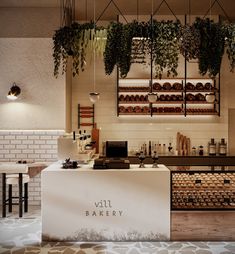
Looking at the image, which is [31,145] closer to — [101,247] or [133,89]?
[133,89]

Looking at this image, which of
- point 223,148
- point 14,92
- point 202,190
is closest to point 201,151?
point 223,148

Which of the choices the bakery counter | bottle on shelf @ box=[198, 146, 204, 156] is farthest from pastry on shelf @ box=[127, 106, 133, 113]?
bottle on shelf @ box=[198, 146, 204, 156]

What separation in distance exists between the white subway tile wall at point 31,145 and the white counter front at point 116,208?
7.62 ft

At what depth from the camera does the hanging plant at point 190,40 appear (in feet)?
19.3

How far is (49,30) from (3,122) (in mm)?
1995

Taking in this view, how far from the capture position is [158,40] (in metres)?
6.16

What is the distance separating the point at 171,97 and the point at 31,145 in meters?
2.99

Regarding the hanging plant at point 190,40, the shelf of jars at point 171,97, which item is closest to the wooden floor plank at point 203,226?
the shelf of jars at point 171,97

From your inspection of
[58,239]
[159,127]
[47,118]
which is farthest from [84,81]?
[58,239]

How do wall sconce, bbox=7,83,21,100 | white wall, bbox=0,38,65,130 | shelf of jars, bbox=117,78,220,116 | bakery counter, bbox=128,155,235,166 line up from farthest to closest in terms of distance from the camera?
1. shelf of jars, bbox=117,78,220,116
2. bakery counter, bbox=128,155,235,166
3. white wall, bbox=0,38,65,130
4. wall sconce, bbox=7,83,21,100

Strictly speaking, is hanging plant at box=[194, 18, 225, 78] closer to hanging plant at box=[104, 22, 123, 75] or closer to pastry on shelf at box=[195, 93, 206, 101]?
hanging plant at box=[104, 22, 123, 75]

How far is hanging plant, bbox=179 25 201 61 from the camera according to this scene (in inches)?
232

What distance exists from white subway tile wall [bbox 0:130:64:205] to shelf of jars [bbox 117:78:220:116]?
1598 mm

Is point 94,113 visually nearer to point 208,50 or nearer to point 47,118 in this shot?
point 47,118
